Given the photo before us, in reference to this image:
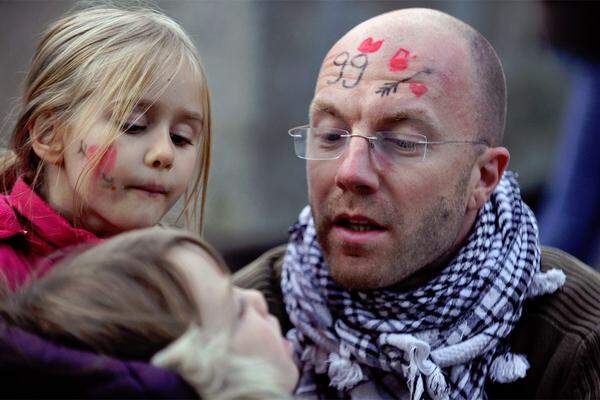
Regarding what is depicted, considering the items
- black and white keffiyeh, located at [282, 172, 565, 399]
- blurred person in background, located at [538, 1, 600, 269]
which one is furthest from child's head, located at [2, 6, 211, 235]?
blurred person in background, located at [538, 1, 600, 269]

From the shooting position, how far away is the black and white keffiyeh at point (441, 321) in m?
2.29

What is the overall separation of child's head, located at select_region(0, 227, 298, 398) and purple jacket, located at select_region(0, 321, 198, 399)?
49 millimetres

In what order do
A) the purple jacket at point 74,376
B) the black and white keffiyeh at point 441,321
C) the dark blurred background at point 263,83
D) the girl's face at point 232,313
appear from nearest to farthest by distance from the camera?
the purple jacket at point 74,376, the girl's face at point 232,313, the black and white keffiyeh at point 441,321, the dark blurred background at point 263,83

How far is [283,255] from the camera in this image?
3002 millimetres

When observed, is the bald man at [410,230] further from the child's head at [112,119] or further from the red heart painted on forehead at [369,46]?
the child's head at [112,119]

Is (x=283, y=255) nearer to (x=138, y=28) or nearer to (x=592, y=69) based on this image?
(x=138, y=28)

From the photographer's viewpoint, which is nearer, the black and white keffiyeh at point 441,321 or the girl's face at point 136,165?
the girl's face at point 136,165

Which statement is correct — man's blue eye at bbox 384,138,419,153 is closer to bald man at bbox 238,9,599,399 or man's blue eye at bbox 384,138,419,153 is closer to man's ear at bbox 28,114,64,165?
bald man at bbox 238,9,599,399

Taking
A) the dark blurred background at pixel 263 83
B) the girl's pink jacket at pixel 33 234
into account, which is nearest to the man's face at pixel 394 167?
the girl's pink jacket at pixel 33 234

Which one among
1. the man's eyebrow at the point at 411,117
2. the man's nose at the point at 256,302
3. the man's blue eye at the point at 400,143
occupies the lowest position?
the man's nose at the point at 256,302

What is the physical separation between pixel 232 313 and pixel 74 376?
333mm

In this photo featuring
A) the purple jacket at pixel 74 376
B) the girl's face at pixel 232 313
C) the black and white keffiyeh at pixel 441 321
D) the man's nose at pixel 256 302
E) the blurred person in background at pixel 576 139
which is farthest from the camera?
the blurred person in background at pixel 576 139

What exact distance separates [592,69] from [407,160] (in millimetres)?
4040

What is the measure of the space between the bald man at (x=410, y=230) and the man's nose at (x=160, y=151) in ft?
1.77
